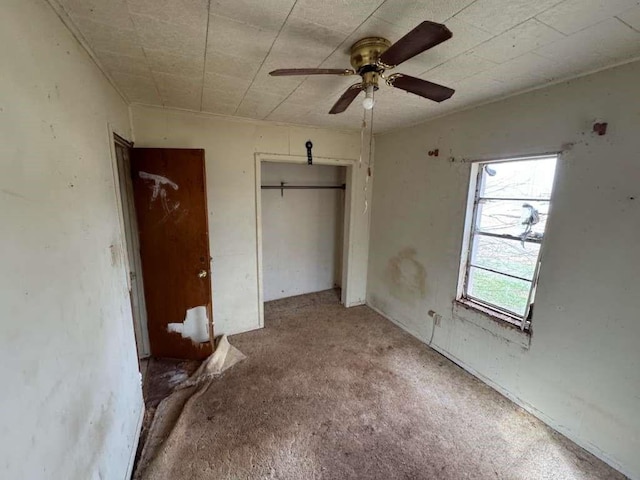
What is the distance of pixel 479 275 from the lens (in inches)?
96.6

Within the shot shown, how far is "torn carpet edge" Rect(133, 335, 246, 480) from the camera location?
5.33 feet

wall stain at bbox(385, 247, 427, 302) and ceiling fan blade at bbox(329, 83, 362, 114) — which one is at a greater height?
ceiling fan blade at bbox(329, 83, 362, 114)

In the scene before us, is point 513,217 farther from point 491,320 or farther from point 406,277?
point 406,277

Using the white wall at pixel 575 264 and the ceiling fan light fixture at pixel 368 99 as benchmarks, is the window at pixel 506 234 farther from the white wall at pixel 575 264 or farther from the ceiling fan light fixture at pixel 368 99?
the ceiling fan light fixture at pixel 368 99

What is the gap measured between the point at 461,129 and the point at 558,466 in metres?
2.48

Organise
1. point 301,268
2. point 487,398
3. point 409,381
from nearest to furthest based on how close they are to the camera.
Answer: point 487,398, point 409,381, point 301,268

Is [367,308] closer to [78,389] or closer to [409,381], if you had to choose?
[409,381]

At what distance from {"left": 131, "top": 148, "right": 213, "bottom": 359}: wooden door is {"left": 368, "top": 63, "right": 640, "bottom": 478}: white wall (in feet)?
7.59

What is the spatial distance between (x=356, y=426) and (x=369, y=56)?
90.0 inches

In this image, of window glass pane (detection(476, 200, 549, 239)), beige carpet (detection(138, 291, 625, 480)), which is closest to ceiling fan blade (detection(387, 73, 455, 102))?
window glass pane (detection(476, 200, 549, 239))

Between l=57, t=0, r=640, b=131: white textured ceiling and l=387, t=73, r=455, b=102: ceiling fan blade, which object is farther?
l=387, t=73, r=455, b=102: ceiling fan blade

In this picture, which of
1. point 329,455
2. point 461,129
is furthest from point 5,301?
point 461,129

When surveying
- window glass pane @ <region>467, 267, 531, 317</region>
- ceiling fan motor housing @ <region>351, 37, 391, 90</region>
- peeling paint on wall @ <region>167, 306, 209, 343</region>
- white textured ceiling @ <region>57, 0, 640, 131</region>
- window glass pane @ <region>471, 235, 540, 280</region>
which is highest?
white textured ceiling @ <region>57, 0, 640, 131</region>

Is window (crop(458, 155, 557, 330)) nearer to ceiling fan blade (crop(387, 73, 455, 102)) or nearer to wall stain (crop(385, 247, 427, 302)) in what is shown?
wall stain (crop(385, 247, 427, 302))
